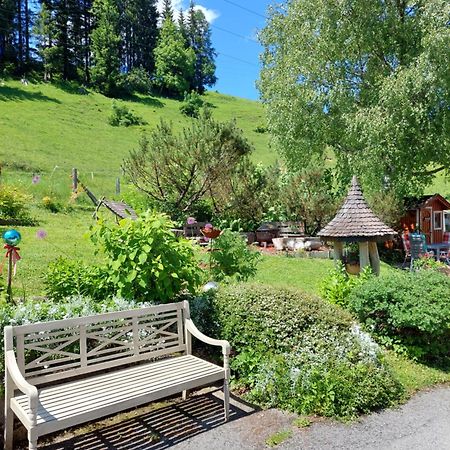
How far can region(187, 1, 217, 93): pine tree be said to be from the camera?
221 ft

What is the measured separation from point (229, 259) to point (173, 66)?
58.1 m

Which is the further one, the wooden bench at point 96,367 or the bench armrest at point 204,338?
the bench armrest at point 204,338

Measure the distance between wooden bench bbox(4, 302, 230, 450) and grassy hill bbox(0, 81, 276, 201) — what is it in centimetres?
1383

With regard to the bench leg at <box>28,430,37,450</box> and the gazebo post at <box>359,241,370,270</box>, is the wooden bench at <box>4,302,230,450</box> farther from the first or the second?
the gazebo post at <box>359,241,370,270</box>

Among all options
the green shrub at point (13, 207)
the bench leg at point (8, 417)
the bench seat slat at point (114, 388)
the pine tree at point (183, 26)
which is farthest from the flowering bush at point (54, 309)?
the pine tree at point (183, 26)

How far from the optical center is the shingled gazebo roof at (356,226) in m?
7.19

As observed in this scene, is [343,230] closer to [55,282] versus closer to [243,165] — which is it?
[55,282]

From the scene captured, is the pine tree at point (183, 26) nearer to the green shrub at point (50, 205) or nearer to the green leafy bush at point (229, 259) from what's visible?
the green shrub at point (50, 205)

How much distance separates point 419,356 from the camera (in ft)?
17.4

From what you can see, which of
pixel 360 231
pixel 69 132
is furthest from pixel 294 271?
pixel 69 132

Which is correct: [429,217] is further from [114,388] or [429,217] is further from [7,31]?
[7,31]

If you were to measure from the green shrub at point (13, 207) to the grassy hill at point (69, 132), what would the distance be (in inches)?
156

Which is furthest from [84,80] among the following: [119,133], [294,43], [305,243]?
[305,243]

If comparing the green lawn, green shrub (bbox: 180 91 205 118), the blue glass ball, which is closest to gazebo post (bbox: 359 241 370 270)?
the green lawn
